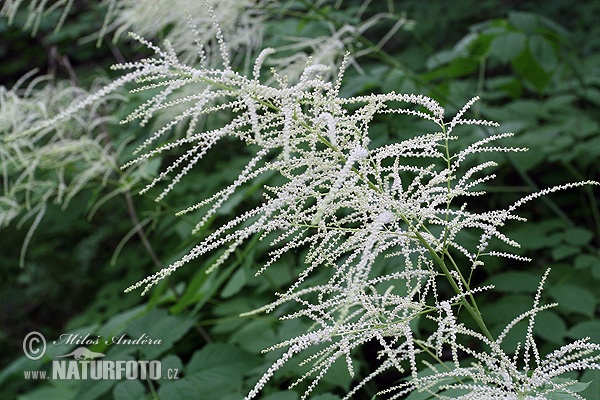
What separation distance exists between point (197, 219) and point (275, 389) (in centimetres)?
113

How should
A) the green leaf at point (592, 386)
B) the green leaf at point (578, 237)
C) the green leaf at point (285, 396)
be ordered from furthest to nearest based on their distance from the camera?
the green leaf at point (578, 237)
the green leaf at point (285, 396)
the green leaf at point (592, 386)

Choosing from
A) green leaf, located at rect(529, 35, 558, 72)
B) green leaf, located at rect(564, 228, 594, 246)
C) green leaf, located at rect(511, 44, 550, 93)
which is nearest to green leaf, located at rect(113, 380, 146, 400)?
green leaf, located at rect(564, 228, 594, 246)

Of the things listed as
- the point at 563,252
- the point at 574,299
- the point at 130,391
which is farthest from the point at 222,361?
the point at 563,252

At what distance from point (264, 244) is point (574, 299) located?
4.59ft

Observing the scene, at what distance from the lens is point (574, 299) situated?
2590mm

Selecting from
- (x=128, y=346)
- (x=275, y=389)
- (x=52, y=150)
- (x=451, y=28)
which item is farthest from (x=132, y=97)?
(x=451, y=28)

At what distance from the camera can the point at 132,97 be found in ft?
13.2

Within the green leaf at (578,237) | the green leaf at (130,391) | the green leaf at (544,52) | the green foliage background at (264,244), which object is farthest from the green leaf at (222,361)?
the green leaf at (544,52)

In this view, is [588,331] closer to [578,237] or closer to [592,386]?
[592,386]

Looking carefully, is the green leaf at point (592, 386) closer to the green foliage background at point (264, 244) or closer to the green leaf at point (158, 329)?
the green foliage background at point (264, 244)

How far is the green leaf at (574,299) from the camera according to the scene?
253cm

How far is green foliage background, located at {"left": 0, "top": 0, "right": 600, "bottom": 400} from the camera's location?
2484 millimetres

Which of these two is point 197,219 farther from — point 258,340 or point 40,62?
point 40,62

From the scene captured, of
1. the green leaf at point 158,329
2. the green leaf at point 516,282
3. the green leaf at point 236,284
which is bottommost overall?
the green leaf at point 158,329
